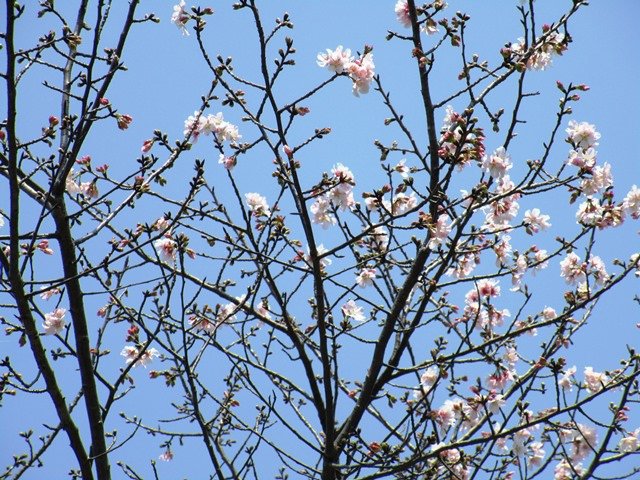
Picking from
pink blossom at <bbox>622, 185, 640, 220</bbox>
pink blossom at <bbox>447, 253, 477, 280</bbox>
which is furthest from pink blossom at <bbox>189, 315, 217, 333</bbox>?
pink blossom at <bbox>622, 185, 640, 220</bbox>

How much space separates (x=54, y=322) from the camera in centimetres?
397

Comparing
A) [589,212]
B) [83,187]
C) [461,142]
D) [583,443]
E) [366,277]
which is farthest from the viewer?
[583,443]

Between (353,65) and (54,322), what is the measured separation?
7.92 feet

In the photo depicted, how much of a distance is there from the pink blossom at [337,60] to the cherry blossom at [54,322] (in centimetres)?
221

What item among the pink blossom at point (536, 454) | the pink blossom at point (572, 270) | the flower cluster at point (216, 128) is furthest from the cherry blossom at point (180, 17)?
the pink blossom at point (536, 454)

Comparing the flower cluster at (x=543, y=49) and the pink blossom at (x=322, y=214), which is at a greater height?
the flower cluster at (x=543, y=49)

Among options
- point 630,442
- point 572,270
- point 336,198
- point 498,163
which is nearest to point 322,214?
point 336,198

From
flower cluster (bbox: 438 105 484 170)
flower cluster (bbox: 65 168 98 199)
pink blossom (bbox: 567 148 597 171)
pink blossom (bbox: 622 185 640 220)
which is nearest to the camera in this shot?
flower cluster (bbox: 438 105 484 170)

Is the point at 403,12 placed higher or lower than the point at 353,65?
higher

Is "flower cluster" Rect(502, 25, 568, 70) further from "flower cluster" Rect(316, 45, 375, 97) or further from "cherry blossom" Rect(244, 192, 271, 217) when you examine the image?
"cherry blossom" Rect(244, 192, 271, 217)

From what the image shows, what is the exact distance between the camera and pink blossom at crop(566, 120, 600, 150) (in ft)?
12.0

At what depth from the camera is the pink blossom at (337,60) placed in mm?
3467

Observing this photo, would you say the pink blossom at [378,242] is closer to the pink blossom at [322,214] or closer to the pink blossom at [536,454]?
the pink blossom at [322,214]

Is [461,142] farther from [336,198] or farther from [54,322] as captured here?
[54,322]
